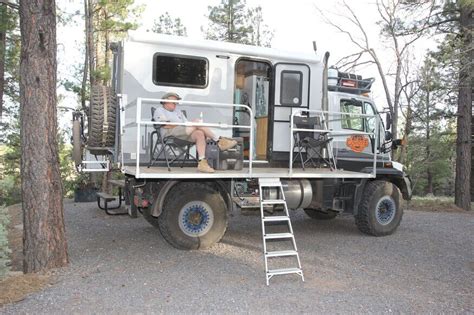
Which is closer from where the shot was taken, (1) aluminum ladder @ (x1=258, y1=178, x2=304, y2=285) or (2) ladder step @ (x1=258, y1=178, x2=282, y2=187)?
(1) aluminum ladder @ (x1=258, y1=178, x2=304, y2=285)

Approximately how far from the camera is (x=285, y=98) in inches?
308

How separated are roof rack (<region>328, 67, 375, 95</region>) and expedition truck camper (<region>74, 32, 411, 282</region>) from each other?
3cm

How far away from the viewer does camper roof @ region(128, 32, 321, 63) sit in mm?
6883

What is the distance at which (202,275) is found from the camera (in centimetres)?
536

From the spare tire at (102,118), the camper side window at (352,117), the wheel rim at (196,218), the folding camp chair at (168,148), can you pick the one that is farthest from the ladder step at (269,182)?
the camper side window at (352,117)

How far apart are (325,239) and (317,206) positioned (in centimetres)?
→ 58

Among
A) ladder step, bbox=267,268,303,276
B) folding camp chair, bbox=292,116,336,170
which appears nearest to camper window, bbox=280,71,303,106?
folding camp chair, bbox=292,116,336,170

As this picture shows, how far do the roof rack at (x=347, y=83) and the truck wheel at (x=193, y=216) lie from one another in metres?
3.48

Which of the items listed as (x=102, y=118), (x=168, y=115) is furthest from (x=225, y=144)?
(x=102, y=118)

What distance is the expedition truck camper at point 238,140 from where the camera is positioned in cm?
647

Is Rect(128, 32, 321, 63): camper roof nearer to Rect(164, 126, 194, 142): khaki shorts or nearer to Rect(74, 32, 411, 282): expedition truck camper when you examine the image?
Rect(74, 32, 411, 282): expedition truck camper

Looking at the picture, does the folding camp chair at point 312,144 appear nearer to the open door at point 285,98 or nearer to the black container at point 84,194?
the open door at point 285,98

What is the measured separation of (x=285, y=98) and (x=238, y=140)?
1.65m

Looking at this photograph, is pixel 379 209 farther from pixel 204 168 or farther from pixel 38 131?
pixel 38 131
